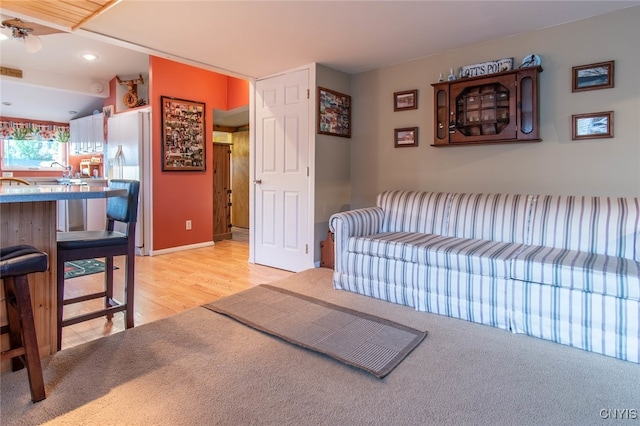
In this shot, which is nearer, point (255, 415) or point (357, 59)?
point (255, 415)

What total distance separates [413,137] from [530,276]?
186cm

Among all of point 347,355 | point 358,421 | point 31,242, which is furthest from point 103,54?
point 358,421

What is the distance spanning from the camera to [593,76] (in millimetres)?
2648

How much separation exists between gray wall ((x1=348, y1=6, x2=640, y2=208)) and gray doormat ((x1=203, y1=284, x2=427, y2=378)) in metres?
1.34

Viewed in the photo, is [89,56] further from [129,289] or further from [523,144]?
[523,144]

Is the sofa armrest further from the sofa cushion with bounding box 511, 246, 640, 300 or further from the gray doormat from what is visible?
the sofa cushion with bounding box 511, 246, 640, 300

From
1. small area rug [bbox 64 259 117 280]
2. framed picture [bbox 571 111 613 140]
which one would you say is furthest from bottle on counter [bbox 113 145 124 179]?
framed picture [bbox 571 111 613 140]

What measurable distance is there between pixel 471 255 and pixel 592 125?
4.59ft

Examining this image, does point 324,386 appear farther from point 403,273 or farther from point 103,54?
point 103,54

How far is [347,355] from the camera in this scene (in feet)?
6.39

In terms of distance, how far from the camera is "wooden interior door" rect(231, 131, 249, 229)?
696 centimetres

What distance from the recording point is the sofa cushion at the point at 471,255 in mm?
2279

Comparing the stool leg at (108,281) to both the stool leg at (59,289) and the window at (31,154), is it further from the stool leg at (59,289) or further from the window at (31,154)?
the window at (31,154)

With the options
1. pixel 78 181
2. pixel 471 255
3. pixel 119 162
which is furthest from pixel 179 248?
pixel 471 255
